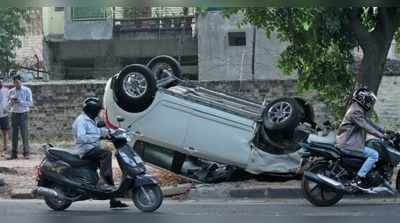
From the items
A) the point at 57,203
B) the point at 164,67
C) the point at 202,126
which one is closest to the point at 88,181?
the point at 57,203

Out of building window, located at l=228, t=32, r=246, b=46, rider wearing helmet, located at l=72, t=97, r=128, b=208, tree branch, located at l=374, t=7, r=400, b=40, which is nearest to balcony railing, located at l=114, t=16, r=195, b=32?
building window, located at l=228, t=32, r=246, b=46

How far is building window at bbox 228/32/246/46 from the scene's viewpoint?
2658 centimetres

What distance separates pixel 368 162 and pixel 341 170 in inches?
16.8

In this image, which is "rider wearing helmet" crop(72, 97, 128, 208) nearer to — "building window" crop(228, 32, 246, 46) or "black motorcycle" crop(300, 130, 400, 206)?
"black motorcycle" crop(300, 130, 400, 206)

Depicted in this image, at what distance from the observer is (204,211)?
34.7 feet

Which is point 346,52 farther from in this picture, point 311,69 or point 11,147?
point 11,147

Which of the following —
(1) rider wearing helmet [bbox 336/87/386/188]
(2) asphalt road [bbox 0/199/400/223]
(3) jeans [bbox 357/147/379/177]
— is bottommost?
(2) asphalt road [bbox 0/199/400/223]

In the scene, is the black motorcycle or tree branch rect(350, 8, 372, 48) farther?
tree branch rect(350, 8, 372, 48)

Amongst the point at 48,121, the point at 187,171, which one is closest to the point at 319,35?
the point at 187,171

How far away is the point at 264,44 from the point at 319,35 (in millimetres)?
12772

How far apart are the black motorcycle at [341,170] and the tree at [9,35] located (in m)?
17.1

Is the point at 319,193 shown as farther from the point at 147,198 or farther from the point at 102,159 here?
the point at 102,159

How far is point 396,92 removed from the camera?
20.1 m

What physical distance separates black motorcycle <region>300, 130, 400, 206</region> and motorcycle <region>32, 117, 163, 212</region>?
7.46 feet
